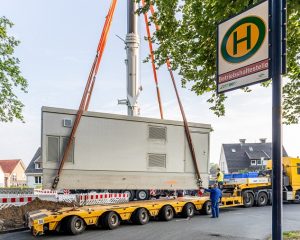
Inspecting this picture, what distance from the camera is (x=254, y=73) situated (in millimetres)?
3879

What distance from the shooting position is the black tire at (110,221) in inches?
494

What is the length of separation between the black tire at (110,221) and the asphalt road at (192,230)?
8.9 inches

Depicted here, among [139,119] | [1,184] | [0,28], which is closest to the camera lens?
[139,119]

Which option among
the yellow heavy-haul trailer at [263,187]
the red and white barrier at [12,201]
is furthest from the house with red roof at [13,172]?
the red and white barrier at [12,201]

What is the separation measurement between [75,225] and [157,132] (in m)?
4.77

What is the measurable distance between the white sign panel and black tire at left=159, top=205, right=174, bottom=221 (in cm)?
1081

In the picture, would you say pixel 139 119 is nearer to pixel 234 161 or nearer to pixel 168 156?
pixel 168 156

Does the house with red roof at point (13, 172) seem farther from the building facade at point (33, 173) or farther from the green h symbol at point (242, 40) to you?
the green h symbol at point (242, 40)

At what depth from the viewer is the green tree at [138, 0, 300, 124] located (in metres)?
11.3

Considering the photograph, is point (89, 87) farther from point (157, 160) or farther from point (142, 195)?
point (142, 195)

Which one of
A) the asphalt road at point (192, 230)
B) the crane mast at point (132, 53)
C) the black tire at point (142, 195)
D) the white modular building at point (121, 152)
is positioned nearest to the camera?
the asphalt road at point (192, 230)

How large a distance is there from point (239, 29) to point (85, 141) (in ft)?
31.2

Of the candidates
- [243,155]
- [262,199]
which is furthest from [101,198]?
[243,155]

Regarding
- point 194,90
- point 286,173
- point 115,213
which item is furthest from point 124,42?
point 286,173
